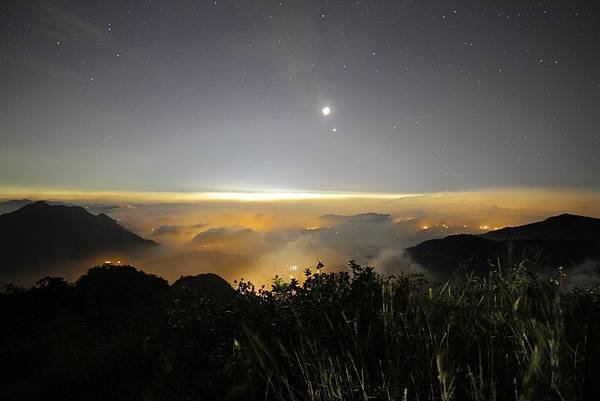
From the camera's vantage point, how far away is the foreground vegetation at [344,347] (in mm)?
2518

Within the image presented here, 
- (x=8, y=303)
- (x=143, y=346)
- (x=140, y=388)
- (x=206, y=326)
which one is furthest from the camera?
(x=8, y=303)

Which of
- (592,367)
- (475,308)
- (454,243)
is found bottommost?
(454,243)

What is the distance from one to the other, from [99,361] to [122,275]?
26288mm

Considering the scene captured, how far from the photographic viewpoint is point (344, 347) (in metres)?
3.52

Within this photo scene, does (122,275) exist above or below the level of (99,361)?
below

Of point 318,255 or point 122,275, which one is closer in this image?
point 318,255

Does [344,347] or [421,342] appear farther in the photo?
[344,347]

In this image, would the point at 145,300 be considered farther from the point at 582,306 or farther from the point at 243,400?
the point at 582,306

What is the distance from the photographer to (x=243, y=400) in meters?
3.29

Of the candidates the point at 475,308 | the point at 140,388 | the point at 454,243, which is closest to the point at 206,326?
the point at 140,388

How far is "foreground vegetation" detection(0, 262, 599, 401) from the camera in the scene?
2518 millimetres

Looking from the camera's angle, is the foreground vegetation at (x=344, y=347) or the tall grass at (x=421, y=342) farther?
the foreground vegetation at (x=344, y=347)

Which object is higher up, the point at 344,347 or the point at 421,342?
the point at 421,342

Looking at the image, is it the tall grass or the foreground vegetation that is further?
the foreground vegetation
